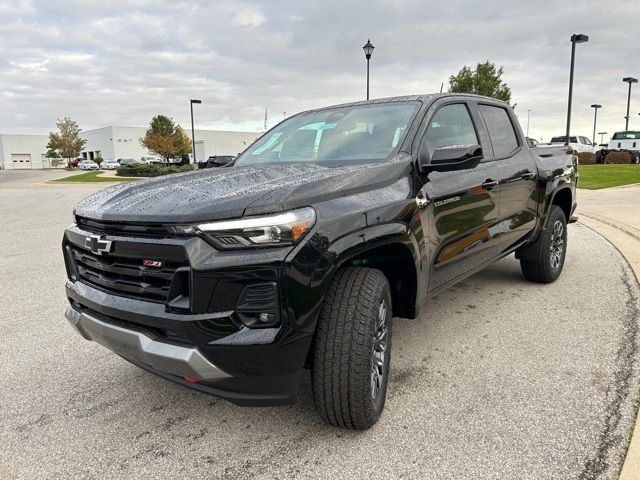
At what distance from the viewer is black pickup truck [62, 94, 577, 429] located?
204cm

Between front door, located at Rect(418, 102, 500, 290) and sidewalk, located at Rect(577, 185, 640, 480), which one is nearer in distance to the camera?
sidewalk, located at Rect(577, 185, 640, 480)

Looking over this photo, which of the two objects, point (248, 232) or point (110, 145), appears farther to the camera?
point (110, 145)

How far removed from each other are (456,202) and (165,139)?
175ft

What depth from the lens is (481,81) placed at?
25188 millimetres

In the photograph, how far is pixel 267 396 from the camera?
2.15 meters

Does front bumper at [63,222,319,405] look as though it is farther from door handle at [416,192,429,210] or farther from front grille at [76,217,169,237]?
door handle at [416,192,429,210]

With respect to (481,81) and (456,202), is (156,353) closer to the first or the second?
(456,202)

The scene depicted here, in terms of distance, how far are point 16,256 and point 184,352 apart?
6.41 metres

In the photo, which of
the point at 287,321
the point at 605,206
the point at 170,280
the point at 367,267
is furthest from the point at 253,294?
the point at 605,206

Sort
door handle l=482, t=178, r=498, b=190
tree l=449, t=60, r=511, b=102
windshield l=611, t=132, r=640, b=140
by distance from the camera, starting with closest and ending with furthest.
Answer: door handle l=482, t=178, r=498, b=190, tree l=449, t=60, r=511, b=102, windshield l=611, t=132, r=640, b=140

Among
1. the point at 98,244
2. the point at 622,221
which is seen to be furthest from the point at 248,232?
the point at 622,221

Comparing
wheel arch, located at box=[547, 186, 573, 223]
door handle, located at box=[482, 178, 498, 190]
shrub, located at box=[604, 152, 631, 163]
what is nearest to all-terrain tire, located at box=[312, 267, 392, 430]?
door handle, located at box=[482, 178, 498, 190]

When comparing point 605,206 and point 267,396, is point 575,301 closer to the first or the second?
point 267,396

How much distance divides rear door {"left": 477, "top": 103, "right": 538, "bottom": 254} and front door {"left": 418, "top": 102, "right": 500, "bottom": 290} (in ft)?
0.37
